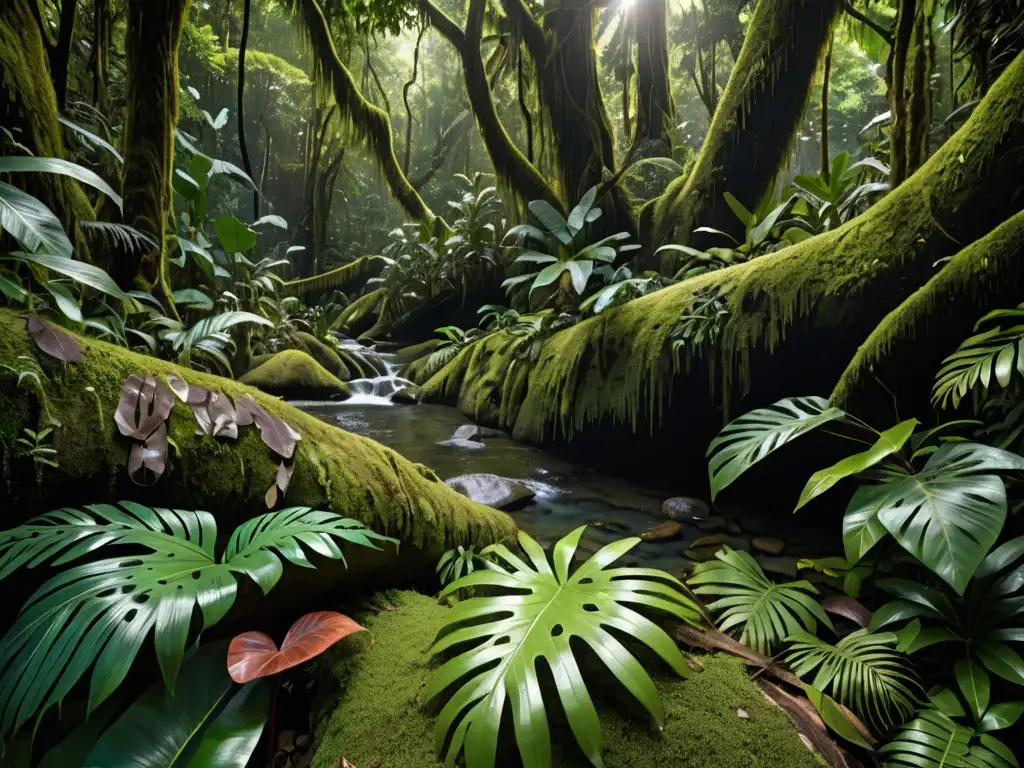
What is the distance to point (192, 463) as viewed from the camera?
1.58 m

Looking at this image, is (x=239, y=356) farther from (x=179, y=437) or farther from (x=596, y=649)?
(x=596, y=649)

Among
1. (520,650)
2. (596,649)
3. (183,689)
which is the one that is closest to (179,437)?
(183,689)

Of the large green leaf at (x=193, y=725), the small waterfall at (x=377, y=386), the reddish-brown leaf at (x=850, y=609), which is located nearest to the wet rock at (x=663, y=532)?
the reddish-brown leaf at (x=850, y=609)

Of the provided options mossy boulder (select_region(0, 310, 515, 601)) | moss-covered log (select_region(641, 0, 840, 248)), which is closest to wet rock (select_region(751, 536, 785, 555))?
mossy boulder (select_region(0, 310, 515, 601))

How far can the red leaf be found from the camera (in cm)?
118

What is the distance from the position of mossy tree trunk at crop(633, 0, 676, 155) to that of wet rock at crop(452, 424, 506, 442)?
5.86m

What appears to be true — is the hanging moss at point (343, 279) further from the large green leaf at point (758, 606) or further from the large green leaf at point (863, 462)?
the large green leaf at point (863, 462)

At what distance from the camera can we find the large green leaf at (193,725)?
109 cm

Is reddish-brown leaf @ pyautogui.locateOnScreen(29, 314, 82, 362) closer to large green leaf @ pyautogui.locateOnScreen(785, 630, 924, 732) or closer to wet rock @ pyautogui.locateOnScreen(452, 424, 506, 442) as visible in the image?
large green leaf @ pyautogui.locateOnScreen(785, 630, 924, 732)

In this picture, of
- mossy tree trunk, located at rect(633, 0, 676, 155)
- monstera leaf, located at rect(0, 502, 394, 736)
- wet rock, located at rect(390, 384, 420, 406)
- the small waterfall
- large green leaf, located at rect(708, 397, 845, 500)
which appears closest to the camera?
monstera leaf, located at rect(0, 502, 394, 736)

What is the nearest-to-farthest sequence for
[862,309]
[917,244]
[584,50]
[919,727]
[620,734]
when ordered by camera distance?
[620,734]
[919,727]
[917,244]
[862,309]
[584,50]

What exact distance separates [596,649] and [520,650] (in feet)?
0.59

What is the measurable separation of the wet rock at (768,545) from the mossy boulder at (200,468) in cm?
197

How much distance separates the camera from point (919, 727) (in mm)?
1395
